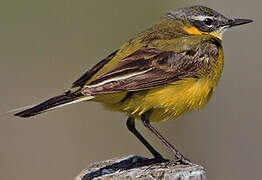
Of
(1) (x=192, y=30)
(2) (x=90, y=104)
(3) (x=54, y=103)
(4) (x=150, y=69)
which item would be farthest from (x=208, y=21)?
(2) (x=90, y=104)

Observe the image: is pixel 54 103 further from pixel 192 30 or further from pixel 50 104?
pixel 192 30

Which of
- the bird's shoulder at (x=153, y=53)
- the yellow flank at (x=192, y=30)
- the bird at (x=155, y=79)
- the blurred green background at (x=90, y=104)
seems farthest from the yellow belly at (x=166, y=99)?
the blurred green background at (x=90, y=104)

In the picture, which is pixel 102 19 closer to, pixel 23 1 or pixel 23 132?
pixel 23 1

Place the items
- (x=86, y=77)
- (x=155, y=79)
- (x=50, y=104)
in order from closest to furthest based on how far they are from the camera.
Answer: (x=50, y=104) < (x=155, y=79) < (x=86, y=77)

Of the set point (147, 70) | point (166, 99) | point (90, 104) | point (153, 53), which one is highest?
point (153, 53)

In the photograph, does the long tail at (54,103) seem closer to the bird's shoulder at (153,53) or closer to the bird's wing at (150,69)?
the bird's wing at (150,69)

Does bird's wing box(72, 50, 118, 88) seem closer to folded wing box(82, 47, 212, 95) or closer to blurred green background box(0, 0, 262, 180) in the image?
folded wing box(82, 47, 212, 95)
